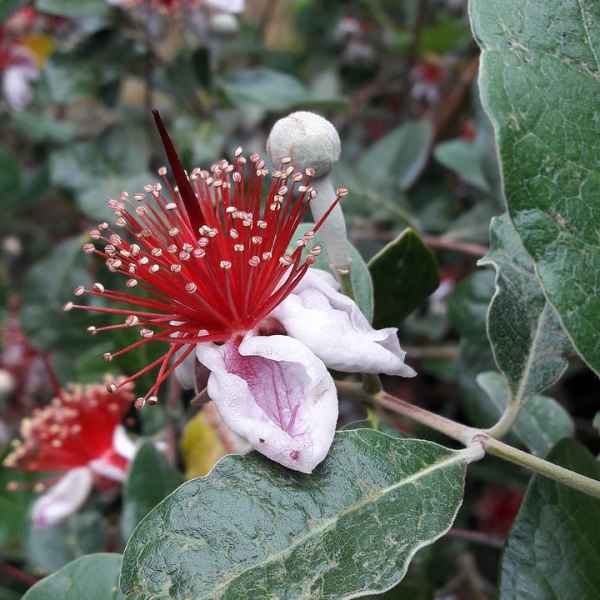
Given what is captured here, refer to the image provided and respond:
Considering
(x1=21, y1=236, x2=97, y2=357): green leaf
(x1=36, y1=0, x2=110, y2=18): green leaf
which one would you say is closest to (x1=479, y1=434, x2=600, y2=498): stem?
(x1=21, y1=236, x2=97, y2=357): green leaf

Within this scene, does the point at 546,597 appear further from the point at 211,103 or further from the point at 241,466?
the point at 211,103

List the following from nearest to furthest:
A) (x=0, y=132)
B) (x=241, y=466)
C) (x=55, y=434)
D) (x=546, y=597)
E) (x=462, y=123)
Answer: (x=241, y=466)
(x=546, y=597)
(x=55, y=434)
(x=462, y=123)
(x=0, y=132)

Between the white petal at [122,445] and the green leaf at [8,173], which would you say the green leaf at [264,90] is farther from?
the white petal at [122,445]

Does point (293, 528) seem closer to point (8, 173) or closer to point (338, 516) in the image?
point (338, 516)

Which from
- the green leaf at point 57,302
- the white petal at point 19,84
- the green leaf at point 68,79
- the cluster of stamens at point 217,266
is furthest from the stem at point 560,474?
the white petal at point 19,84

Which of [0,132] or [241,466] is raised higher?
[241,466]

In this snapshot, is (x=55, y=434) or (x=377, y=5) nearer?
(x=55, y=434)

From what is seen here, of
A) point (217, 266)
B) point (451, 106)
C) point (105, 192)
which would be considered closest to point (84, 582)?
point (217, 266)

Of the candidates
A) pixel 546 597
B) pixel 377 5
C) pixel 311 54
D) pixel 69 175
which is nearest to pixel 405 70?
pixel 377 5
